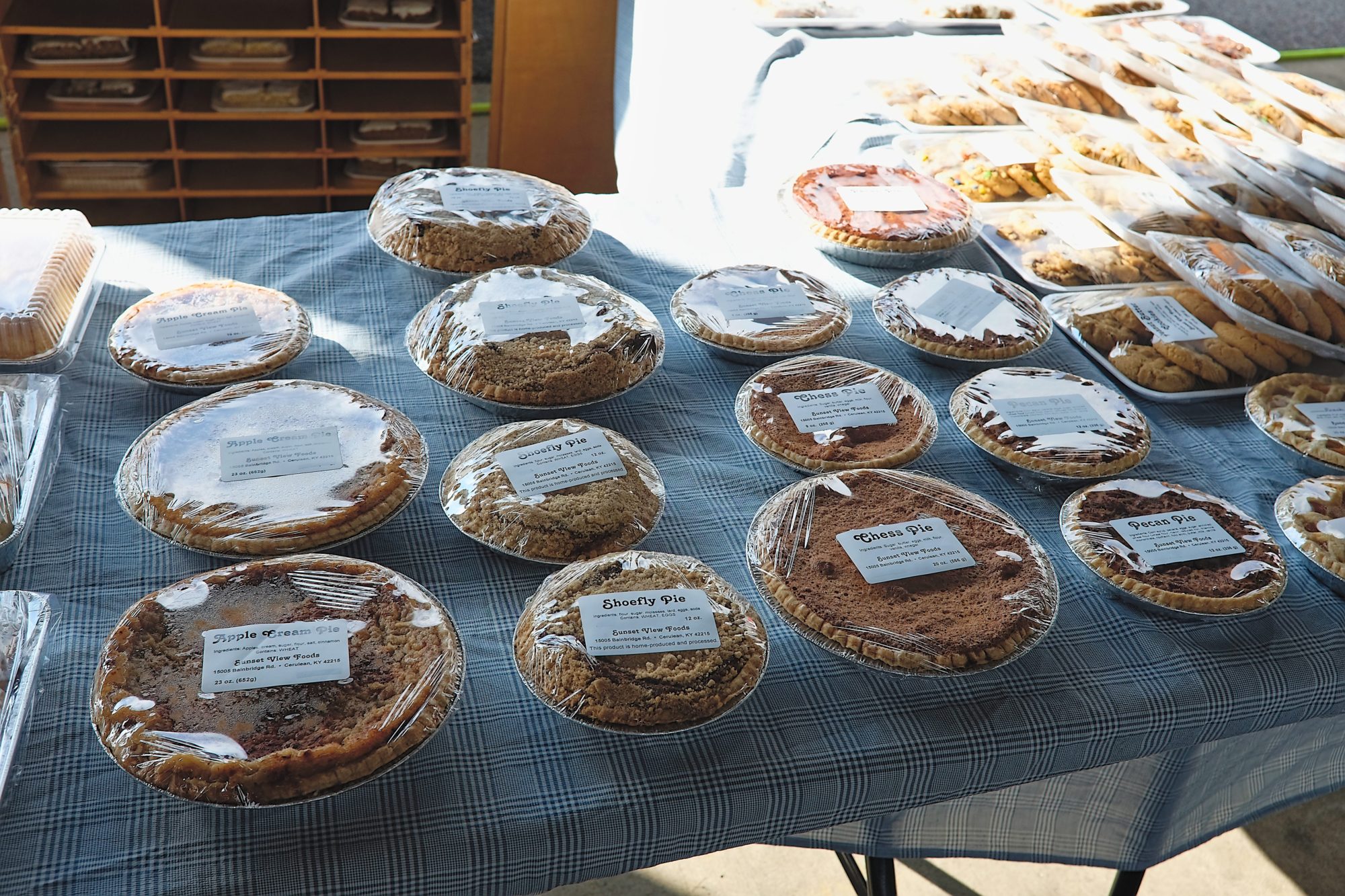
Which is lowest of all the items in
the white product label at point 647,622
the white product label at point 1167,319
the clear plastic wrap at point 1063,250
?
the white product label at point 647,622

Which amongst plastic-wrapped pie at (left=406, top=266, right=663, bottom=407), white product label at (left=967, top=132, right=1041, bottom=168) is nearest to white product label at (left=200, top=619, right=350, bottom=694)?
plastic-wrapped pie at (left=406, top=266, right=663, bottom=407)

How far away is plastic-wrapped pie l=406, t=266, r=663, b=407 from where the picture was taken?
56.5 inches

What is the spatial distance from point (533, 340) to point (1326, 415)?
120 centimetres

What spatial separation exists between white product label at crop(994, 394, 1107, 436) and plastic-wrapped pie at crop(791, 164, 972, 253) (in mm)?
468

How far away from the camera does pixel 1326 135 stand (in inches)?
86.5

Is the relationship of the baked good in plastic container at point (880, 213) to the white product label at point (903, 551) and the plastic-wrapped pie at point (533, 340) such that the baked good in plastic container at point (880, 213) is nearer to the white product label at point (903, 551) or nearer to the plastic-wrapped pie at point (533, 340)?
the plastic-wrapped pie at point (533, 340)

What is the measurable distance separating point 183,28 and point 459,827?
9.46 ft

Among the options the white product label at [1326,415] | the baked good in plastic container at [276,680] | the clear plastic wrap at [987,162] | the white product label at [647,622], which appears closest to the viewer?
the baked good in plastic container at [276,680]

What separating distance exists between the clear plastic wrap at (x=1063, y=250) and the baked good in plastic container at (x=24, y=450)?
158cm

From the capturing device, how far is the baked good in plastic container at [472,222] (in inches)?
67.6

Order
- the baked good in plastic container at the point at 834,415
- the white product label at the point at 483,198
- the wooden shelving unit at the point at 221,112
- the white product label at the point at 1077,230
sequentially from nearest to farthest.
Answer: the baked good in plastic container at the point at 834,415
the white product label at the point at 483,198
the white product label at the point at 1077,230
the wooden shelving unit at the point at 221,112

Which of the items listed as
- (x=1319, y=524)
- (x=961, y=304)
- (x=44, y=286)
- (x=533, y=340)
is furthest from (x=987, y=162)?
(x=44, y=286)

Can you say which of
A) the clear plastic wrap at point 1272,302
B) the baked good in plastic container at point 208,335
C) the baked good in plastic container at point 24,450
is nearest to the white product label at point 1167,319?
the clear plastic wrap at point 1272,302

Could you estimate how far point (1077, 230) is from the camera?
202cm
